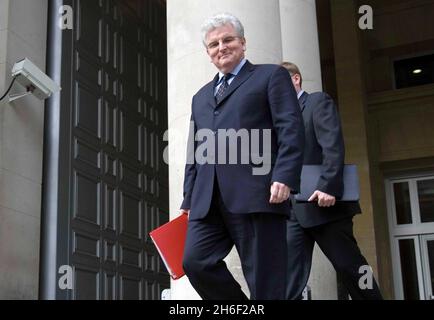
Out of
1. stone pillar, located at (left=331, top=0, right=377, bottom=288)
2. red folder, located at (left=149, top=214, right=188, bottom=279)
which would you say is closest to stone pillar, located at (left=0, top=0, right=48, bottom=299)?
red folder, located at (left=149, top=214, right=188, bottom=279)

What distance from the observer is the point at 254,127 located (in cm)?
379

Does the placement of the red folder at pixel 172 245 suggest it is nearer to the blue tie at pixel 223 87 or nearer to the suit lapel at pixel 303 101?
the blue tie at pixel 223 87

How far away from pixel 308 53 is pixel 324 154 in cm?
305

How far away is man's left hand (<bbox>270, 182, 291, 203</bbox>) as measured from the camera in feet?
11.7

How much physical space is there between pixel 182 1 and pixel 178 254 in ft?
8.38

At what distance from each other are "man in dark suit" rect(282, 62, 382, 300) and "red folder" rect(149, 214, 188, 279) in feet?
2.70

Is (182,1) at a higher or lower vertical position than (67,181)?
higher

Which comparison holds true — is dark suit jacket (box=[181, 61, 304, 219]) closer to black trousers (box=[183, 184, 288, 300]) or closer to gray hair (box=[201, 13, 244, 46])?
black trousers (box=[183, 184, 288, 300])

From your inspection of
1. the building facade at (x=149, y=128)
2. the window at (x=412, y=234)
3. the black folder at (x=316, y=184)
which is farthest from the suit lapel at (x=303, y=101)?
the window at (x=412, y=234)

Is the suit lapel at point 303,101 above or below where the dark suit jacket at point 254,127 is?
above

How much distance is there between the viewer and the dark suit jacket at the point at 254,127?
3641 millimetres

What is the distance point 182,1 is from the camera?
5895mm
